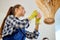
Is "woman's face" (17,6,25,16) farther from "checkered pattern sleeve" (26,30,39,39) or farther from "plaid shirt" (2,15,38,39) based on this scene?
"checkered pattern sleeve" (26,30,39,39)

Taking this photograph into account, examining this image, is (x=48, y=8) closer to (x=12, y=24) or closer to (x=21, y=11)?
(x=21, y=11)

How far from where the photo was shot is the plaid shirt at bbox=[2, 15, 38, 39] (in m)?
1.72

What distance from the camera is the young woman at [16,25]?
1.72 metres

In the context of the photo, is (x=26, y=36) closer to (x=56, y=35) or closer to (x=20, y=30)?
(x=20, y=30)

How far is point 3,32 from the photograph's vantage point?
5.73 ft

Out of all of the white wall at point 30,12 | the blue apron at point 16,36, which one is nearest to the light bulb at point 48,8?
the white wall at point 30,12

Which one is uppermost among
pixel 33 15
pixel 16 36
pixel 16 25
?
pixel 33 15

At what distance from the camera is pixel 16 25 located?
1763 mm

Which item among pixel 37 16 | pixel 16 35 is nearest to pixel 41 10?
pixel 37 16

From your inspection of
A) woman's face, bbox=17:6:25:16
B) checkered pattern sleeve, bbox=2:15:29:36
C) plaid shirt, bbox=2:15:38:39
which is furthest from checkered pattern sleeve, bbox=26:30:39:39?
woman's face, bbox=17:6:25:16

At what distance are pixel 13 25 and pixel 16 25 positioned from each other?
4 centimetres

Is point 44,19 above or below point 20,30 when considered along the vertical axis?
above

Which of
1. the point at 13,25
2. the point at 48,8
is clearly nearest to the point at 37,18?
the point at 48,8

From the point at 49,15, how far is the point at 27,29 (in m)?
0.31
